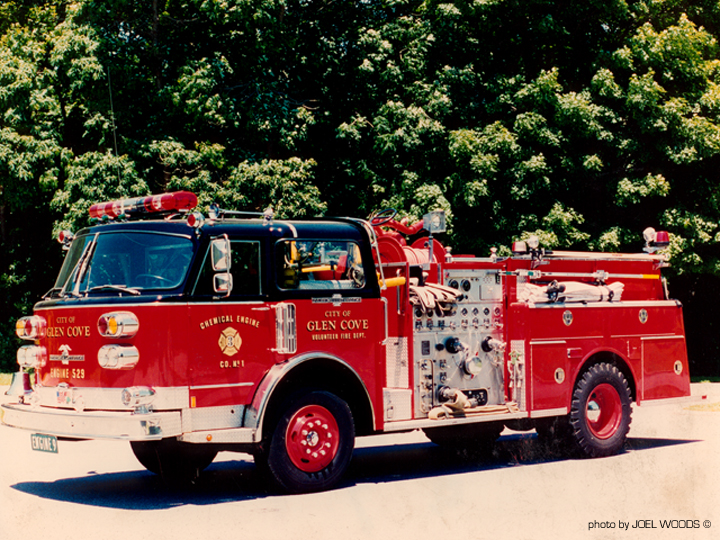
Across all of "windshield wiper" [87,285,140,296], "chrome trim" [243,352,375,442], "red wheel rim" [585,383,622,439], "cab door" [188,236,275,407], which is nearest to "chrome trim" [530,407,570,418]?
"red wheel rim" [585,383,622,439]

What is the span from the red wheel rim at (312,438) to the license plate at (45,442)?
2.06 meters

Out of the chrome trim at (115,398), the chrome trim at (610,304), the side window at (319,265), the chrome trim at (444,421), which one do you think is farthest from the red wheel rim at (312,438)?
the chrome trim at (610,304)

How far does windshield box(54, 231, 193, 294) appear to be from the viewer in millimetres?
8219

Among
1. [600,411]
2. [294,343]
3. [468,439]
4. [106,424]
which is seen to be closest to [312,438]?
[294,343]

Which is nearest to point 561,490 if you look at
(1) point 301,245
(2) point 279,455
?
(2) point 279,455

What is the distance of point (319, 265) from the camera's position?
9.13 m

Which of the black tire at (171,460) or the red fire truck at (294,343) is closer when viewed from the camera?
the red fire truck at (294,343)

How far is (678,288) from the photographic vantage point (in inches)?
1031

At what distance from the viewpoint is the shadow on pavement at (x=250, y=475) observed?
860 cm

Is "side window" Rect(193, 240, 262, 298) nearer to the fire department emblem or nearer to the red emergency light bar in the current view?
the fire department emblem

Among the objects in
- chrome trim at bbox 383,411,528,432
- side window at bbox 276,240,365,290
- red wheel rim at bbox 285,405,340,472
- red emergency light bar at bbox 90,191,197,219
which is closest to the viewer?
red wheel rim at bbox 285,405,340,472

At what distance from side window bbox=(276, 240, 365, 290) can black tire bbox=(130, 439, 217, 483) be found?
206 cm

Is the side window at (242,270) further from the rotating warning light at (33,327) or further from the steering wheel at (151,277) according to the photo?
the rotating warning light at (33,327)

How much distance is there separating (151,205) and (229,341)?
1685mm
